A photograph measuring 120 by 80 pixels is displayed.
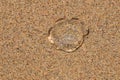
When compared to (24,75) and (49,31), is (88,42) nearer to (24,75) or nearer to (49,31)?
(49,31)

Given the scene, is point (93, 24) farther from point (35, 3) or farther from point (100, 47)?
point (35, 3)

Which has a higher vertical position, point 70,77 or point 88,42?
point 88,42

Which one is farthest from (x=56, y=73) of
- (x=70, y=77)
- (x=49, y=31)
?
(x=49, y=31)

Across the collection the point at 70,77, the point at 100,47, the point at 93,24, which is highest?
the point at 93,24

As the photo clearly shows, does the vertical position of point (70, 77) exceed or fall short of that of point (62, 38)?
it falls short

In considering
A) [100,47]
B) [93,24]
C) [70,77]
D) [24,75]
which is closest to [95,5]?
[93,24]

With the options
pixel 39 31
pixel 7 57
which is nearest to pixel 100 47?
pixel 39 31
